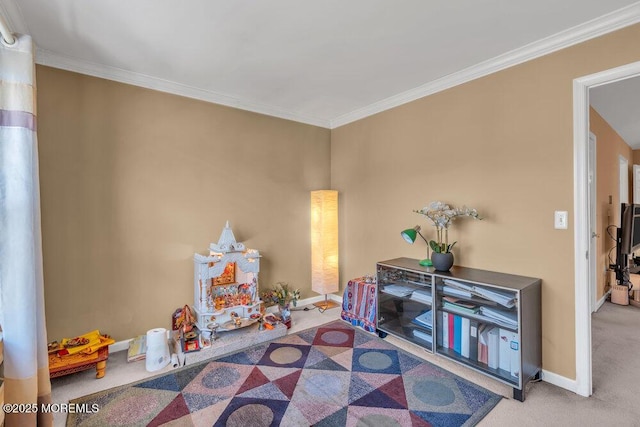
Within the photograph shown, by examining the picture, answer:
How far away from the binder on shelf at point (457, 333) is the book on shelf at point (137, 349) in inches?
99.0

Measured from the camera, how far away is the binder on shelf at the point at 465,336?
2.28 metres

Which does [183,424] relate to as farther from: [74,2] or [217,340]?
[74,2]

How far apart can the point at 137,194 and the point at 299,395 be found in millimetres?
2181

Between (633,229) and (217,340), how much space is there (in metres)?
4.93

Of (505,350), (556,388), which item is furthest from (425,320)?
(556,388)

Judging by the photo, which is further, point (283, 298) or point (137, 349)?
point (283, 298)

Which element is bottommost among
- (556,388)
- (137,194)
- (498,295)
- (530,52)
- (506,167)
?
(556,388)

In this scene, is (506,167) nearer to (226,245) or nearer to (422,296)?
(422,296)

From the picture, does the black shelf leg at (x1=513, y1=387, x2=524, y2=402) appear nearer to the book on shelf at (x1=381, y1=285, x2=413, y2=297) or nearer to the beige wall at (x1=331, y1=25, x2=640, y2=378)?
the beige wall at (x1=331, y1=25, x2=640, y2=378)

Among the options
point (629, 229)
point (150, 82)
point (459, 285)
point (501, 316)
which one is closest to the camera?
point (501, 316)

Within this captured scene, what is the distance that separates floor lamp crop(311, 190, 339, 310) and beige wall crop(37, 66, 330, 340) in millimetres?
490

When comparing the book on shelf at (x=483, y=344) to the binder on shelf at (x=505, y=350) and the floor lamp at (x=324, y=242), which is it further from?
the floor lamp at (x=324, y=242)

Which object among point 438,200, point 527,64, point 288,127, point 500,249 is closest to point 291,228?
point 288,127

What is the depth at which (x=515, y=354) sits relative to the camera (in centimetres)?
202
